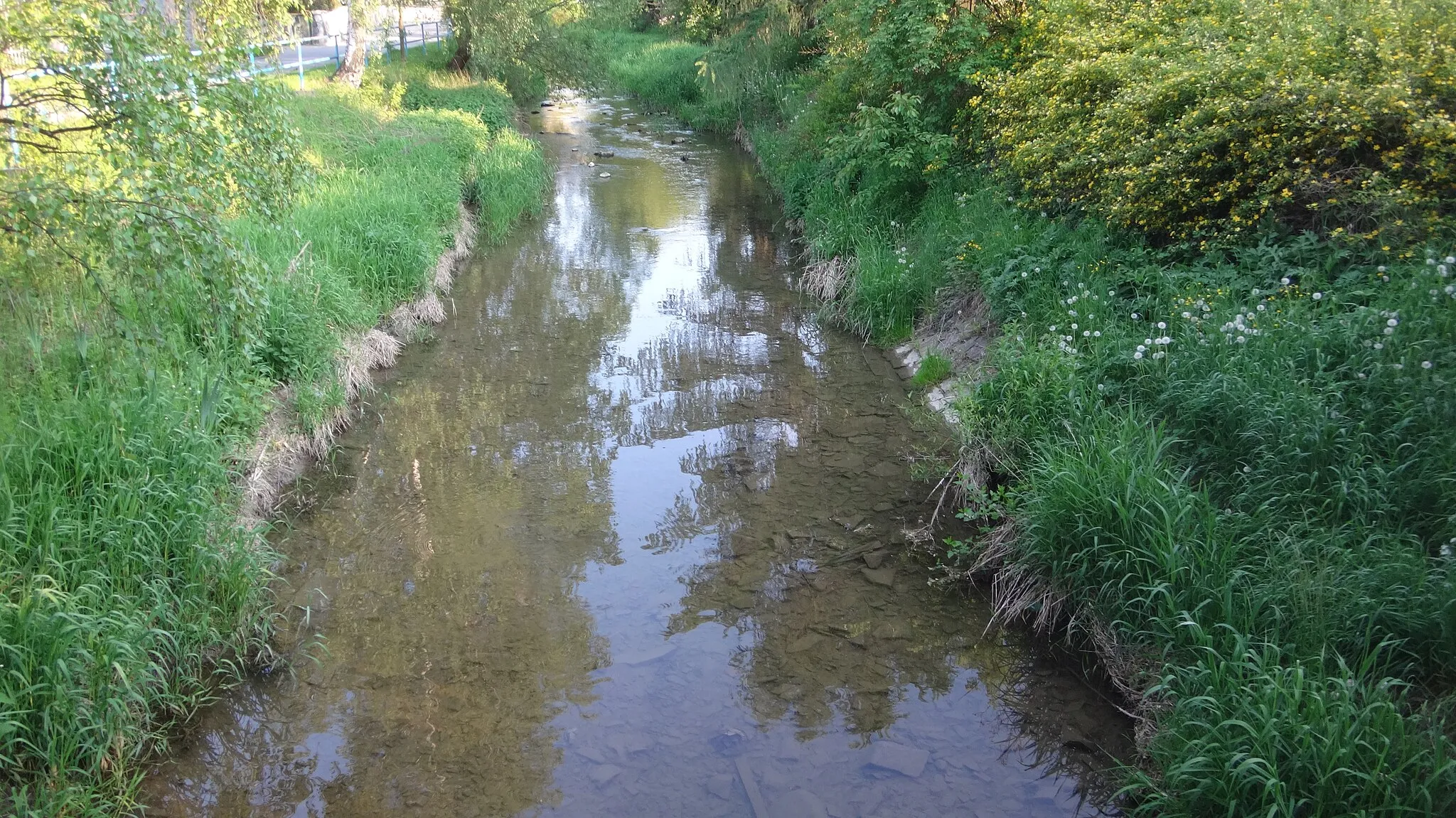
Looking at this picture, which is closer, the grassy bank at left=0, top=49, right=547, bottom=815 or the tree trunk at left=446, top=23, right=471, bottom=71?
the grassy bank at left=0, top=49, right=547, bottom=815

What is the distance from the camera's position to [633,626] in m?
5.66

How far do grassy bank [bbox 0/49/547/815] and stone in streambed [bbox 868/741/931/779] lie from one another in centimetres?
344

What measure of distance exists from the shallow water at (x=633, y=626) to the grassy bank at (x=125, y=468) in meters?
0.42

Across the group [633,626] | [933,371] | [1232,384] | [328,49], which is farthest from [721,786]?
[328,49]

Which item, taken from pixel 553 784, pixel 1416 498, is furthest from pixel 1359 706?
pixel 553 784

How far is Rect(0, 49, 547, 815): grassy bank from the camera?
392 cm

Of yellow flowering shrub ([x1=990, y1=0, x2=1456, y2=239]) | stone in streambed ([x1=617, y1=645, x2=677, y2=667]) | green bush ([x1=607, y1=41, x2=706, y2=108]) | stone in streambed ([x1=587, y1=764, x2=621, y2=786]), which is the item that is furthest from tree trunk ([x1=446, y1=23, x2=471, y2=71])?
stone in streambed ([x1=587, y1=764, x2=621, y2=786])

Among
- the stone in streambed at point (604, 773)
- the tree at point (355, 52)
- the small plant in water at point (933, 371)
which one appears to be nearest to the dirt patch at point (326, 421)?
the stone in streambed at point (604, 773)

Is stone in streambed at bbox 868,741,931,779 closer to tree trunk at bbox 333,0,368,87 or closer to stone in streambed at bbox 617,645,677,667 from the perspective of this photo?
stone in streambed at bbox 617,645,677,667

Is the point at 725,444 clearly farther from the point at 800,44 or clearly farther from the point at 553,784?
the point at 800,44

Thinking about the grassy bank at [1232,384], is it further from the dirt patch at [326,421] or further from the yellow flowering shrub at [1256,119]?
the dirt patch at [326,421]

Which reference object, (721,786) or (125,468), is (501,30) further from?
(721,786)

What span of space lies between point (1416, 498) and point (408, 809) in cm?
505

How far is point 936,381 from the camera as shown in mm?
8703
